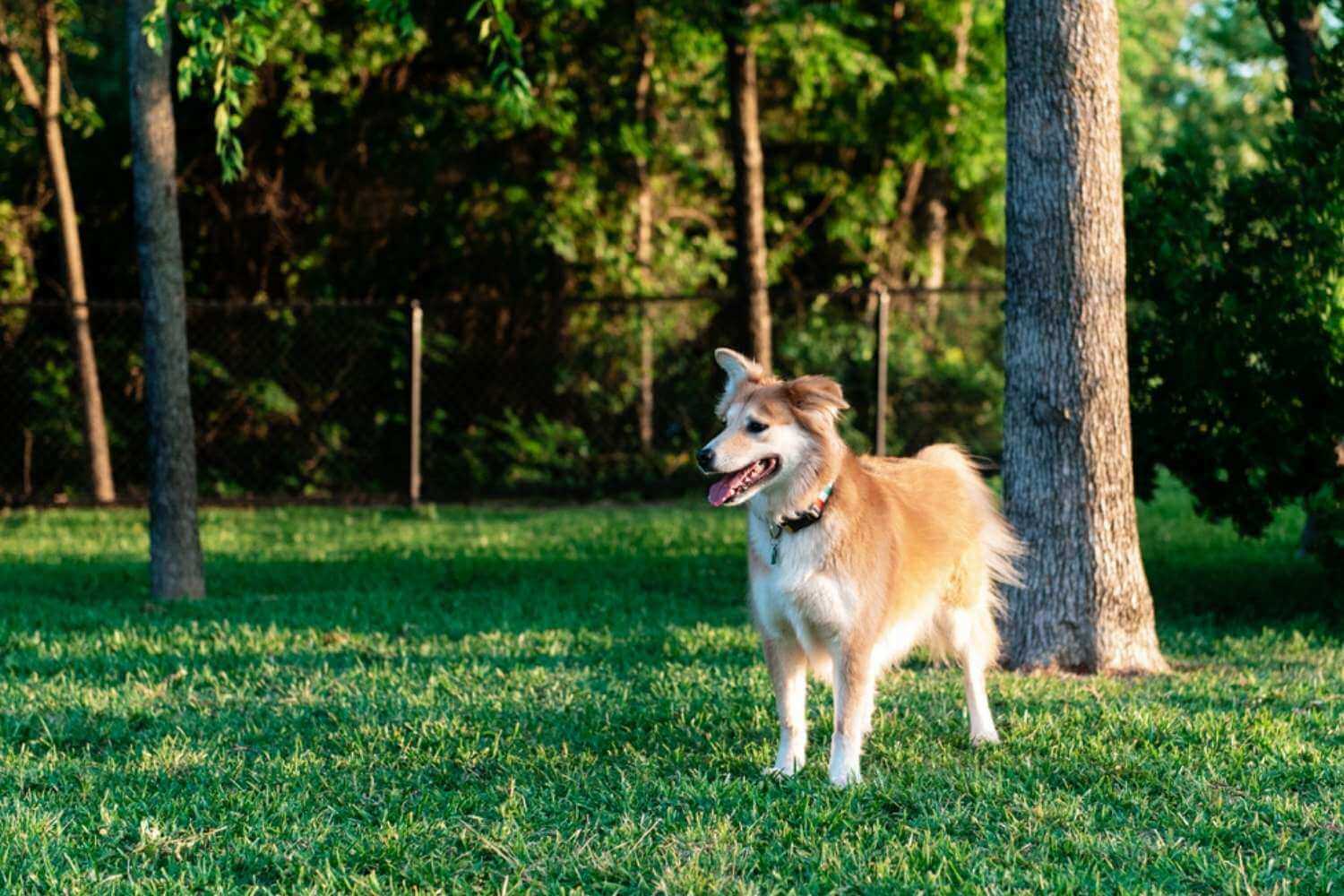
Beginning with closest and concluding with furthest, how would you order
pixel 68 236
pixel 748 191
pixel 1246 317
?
pixel 1246 317 < pixel 748 191 < pixel 68 236

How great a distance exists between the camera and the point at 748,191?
14.0m

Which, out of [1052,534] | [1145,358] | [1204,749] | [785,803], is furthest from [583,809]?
[1145,358]

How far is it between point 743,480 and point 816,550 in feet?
1.27

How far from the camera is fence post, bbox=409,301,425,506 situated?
13.7 m

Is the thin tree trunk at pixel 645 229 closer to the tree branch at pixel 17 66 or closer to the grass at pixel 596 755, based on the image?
the grass at pixel 596 755

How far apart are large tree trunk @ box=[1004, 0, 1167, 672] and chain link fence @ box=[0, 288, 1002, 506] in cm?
761

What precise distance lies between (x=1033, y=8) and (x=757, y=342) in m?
7.71

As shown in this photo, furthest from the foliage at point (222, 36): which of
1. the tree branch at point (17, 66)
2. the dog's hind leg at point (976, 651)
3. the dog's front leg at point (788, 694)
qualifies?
the tree branch at point (17, 66)

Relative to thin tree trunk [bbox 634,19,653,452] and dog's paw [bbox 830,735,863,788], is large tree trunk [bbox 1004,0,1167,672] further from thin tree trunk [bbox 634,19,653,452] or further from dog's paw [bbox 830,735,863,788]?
thin tree trunk [bbox 634,19,653,452]

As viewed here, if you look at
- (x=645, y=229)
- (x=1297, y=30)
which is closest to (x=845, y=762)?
(x=1297, y=30)

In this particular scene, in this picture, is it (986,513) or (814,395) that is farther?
(986,513)

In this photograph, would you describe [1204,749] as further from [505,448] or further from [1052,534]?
[505,448]

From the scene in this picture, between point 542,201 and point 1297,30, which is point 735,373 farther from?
point 542,201

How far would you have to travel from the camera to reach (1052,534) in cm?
666
